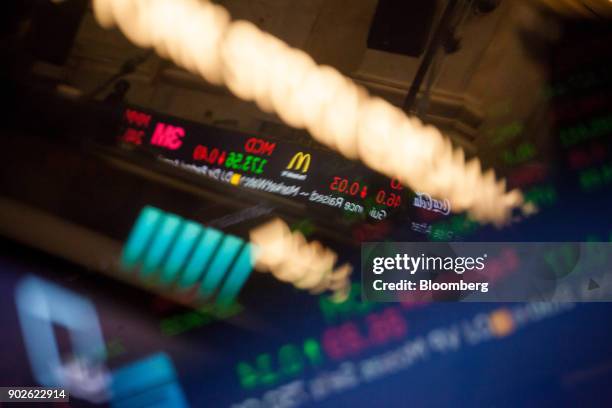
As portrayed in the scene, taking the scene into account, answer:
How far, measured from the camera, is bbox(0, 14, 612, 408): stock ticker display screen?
15.1 feet

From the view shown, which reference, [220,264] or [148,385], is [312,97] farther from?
[148,385]

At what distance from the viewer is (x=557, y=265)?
17.6 feet

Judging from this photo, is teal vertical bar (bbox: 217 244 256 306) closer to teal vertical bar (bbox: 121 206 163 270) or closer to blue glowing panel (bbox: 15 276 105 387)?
teal vertical bar (bbox: 121 206 163 270)

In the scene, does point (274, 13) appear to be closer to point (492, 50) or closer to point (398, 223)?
A: point (492, 50)

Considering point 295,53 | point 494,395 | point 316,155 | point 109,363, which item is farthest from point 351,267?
point 295,53

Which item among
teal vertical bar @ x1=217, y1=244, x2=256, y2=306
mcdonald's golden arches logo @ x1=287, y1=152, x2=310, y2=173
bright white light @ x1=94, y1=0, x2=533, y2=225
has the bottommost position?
teal vertical bar @ x1=217, y1=244, x2=256, y2=306

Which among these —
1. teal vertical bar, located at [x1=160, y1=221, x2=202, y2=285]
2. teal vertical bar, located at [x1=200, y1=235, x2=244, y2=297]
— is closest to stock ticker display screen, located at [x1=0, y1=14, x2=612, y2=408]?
teal vertical bar, located at [x1=200, y1=235, x2=244, y2=297]

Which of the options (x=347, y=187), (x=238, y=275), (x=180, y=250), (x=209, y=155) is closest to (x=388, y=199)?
(x=347, y=187)

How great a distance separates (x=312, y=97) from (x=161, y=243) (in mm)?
2905

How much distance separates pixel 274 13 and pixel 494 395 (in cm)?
650

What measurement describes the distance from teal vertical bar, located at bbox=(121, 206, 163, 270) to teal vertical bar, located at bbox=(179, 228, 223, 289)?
21.6 inches

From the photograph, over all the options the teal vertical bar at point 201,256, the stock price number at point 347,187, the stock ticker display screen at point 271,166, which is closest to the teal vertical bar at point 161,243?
the teal vertical bar at point 201,256

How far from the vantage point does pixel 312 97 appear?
280 inches

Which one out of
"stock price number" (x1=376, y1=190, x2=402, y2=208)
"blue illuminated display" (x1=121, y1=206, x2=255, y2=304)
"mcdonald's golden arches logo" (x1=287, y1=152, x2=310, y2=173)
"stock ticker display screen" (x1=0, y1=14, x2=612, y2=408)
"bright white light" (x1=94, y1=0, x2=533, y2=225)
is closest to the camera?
"stock ticker display screen" (x1=0, y1=14, x2=612, y2=408)
